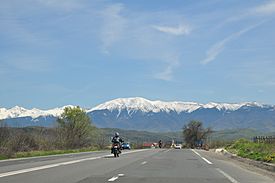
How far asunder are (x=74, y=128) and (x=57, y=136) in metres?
9.43

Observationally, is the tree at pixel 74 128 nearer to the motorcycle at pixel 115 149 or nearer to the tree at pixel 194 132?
the motorcycle at pixel 115 149

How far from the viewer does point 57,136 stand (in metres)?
66.0

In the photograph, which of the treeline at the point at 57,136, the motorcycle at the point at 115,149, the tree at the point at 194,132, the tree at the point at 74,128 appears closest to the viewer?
the motorcycle at the point at 115,149

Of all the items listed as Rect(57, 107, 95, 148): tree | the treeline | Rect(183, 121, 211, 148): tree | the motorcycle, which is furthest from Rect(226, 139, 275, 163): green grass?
Rect(183, 121, 211, 148): tree

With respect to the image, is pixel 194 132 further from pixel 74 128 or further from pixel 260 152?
pixel 260 152

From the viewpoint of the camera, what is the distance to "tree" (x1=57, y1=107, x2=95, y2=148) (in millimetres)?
68787

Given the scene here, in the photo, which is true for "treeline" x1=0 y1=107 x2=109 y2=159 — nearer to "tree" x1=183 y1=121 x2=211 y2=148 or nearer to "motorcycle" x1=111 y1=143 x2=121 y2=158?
"motorcycle" x1=111 y1=143 x2=121 y2=158

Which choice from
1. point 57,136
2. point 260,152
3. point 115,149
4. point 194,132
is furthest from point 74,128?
point 194,132

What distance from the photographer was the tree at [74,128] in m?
68.8

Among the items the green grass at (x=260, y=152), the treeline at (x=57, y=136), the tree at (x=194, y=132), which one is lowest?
the green grass at (x=260, y=152)

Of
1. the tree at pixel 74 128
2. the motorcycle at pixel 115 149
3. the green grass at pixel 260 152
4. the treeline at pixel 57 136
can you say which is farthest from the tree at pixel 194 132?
the motorcycle at pixel 115 149

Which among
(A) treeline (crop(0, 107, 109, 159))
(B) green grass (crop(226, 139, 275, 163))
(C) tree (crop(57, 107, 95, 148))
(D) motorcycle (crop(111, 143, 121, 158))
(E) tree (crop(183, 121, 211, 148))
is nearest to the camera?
(B) green grass (crop(226, 139, 275, 163))

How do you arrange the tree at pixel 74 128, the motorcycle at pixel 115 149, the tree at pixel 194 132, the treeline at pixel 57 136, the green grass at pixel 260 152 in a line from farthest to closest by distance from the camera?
1. the tree at pixel 194 132
2. the tree at pixel 74 128
3. the treeline at pixel 57 136
4. the motorcycle at pixel 115 149
5. the green grass at pixel 260 152

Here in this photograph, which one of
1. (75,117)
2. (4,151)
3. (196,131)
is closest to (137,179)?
(4,151)
